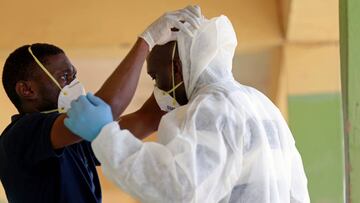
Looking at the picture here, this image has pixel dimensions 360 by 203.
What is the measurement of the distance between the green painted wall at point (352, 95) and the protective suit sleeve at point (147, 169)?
0.80 meters

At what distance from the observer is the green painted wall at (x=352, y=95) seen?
215 cm

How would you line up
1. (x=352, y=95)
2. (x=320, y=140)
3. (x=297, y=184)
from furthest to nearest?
(x=320, y=140) < (x=352, y=95) < (x=297, y=184)

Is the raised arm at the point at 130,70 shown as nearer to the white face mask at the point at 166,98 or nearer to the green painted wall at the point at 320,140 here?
the white face mask at the point at 166,98

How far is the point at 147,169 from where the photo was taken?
152 centimetres

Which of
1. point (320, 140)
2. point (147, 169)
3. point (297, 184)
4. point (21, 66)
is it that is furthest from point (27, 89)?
point (320, 140)

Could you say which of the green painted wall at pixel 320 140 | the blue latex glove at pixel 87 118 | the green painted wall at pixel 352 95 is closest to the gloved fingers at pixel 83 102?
the blue latex glove at pixel 87 118

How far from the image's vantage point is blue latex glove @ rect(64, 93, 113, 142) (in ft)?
5.07

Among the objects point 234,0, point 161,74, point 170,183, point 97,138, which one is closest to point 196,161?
point 170,183

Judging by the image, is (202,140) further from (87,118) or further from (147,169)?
(87,118)

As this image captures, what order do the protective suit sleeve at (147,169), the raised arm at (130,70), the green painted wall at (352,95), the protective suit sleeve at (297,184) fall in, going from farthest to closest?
the green painted wall at (352,95)
the protective suit sleeve at (297,184)
the raised arm at (130,70)
the protective suit sleeve at (147,169)

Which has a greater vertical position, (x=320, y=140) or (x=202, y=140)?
(x=202, y=140)

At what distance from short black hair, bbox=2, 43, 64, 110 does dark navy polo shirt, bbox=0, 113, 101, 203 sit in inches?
3.7

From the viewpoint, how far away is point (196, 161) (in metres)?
1.53

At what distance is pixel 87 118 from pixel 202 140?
9.9 inches
